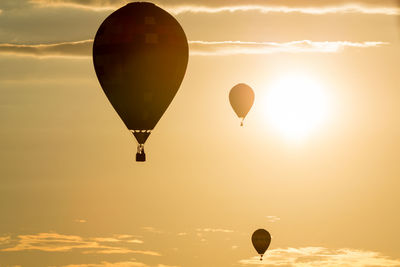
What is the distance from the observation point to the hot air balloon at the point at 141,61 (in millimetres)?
77875

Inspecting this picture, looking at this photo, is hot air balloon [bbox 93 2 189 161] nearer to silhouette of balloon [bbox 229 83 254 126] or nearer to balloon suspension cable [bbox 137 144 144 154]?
balloon suspension cable [bbox 137 144 144 154]

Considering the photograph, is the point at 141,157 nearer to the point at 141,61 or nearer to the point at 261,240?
the point at 141,61

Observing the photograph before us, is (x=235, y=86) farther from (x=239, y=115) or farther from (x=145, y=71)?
(x=145, y=71)

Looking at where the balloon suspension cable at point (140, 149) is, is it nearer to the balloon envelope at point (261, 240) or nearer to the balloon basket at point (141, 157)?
the balloon basket at point (141, 157)

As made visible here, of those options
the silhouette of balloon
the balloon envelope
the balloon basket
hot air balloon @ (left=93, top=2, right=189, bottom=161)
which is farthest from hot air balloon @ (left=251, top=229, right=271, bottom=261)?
the balloon basket

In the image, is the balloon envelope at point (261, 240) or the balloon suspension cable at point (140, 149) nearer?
the balloon suspension cable at point (140, 149)

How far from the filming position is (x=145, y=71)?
7788 cm

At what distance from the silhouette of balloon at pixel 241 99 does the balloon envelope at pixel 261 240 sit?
9.72 m

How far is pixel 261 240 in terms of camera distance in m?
101

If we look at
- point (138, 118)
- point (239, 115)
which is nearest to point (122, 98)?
point (138, 118)

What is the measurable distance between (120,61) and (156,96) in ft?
10.5

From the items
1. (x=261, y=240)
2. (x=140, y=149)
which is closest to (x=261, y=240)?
(x=261, y=240)

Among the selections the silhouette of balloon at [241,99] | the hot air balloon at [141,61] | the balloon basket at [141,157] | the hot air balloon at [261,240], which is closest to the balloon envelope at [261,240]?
the hot air balloon at [261,240]

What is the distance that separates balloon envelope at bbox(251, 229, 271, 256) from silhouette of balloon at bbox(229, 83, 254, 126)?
9.72 metres
